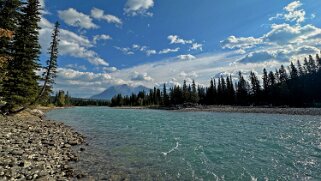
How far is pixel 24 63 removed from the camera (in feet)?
105

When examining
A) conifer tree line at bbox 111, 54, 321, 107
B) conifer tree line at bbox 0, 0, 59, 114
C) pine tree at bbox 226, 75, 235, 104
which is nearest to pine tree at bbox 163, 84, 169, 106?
conifer tree line at bbox 111, 54, 321, 107

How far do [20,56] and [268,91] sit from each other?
10657cm

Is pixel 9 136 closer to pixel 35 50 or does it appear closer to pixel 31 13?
pixel 35 50

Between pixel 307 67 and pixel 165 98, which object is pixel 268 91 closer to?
pixel 307 67

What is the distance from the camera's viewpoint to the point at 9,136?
1845cm

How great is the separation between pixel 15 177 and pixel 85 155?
20.9 feet

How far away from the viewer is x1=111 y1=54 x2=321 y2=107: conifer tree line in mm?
96125

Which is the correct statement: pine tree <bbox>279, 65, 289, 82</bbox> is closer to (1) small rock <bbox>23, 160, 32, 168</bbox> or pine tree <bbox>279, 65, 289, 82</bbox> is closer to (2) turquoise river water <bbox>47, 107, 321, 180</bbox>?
(2) turquoise river water <bbox>47, 107, 321, 180</bbox>

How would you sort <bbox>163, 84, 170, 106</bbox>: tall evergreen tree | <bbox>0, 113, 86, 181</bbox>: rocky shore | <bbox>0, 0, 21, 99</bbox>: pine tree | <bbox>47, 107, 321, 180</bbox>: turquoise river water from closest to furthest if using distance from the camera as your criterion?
Result: <bbox>0, 113, 86, 181</bbox>: rocky shore, <bbox>47, 107, 321, 180</bbox>: turquoise river water, <bbox>0, 0, 21, 99</bbox>: pine tree, <bbox>163, 84, 170, 106</bbox>: tall evergreen tree

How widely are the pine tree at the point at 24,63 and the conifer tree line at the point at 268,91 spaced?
3548 inches

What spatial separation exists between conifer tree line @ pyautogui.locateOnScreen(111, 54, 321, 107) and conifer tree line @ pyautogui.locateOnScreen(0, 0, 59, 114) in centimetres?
8991

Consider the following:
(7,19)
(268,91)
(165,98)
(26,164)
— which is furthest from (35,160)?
(165,98)

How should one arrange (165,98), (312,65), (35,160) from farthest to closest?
(165,98)
(312,65)
(35,160)

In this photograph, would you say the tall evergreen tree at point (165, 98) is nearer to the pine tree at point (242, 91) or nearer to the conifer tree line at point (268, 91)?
the conifer tree line at point (268, 91)
